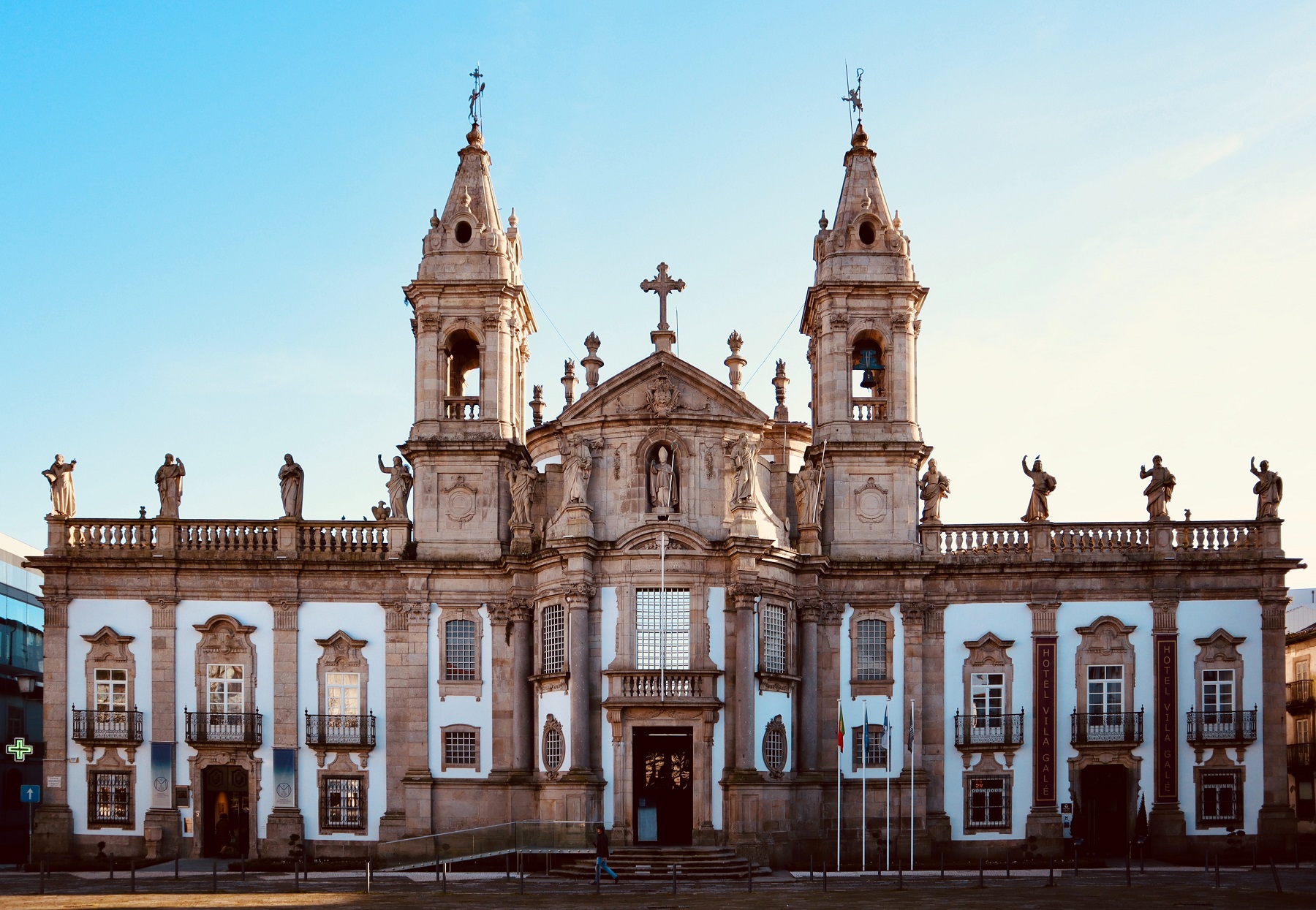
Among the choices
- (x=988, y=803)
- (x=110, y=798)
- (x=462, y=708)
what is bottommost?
(x=988, y=803)

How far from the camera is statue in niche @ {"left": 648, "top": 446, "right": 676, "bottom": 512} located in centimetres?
4816

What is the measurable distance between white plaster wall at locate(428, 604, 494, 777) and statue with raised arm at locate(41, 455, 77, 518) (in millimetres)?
12149

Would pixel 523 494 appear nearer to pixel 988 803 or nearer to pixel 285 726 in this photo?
pixel 285 726

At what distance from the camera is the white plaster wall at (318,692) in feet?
164

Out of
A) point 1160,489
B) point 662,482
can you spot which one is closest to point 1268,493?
point 1160,489

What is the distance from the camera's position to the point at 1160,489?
51156mm

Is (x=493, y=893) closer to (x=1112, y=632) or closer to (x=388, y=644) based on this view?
(x=388, y=644)

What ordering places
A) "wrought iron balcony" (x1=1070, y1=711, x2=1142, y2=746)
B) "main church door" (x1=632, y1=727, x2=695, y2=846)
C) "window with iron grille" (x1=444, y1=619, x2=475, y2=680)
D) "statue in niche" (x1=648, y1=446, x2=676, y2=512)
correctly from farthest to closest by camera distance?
"window with iron grille" (x1=444, y1=619, x2=475, y2=680)
"wrought iron balcony" (x1=1070, y1=711, x2=1142, y2=746)
"statue in niche" (x1=648, y1=446, x2=676, y2=512)
"main church door" (x1=632, y1=727, x2=695, y2=846)

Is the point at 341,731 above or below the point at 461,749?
above

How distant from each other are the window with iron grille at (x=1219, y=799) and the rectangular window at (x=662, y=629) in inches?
650

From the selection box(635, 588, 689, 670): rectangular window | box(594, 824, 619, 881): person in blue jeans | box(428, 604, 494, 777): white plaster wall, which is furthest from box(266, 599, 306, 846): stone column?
box(594, 824, 619, 881): person in blue jeans

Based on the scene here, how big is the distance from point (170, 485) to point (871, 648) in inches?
894

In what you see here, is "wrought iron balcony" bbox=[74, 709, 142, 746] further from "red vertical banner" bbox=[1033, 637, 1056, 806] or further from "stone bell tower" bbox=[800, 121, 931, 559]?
"red vertical banner" bbox=[1033, 637, 1056, 806]

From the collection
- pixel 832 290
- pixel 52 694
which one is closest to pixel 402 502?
pixel 52 694
